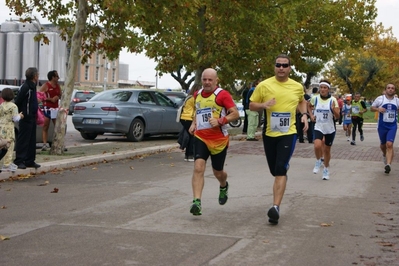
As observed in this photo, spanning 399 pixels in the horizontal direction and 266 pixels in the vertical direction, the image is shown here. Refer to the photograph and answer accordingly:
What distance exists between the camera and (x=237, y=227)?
26.5 feet

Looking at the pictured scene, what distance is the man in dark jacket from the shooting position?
13.0 metres

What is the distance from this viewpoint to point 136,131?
21.8 m

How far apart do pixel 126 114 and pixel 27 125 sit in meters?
8.39

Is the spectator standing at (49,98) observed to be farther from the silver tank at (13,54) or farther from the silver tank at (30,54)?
the silver tank at (13,54)

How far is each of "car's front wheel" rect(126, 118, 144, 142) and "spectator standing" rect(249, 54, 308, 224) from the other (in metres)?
12.9

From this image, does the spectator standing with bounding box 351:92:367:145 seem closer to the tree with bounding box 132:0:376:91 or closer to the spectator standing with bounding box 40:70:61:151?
the tree with bounding box 132:0:376:91

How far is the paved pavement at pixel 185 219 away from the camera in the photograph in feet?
21.7

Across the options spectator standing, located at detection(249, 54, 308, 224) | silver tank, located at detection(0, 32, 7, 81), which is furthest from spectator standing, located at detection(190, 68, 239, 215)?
silver tank, located at detection(0, 32, 7, 81)

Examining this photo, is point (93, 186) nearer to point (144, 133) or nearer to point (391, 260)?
point (391, 260)

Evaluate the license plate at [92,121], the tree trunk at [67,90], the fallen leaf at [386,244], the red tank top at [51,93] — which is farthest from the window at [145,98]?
the fallen leaf at [386,244]

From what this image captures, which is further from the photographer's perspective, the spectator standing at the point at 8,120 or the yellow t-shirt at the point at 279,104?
the spectator standing at the point at 8,120

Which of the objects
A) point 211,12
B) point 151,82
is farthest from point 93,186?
point 151,82

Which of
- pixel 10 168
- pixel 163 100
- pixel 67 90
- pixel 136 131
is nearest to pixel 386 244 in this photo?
pixel 10 168

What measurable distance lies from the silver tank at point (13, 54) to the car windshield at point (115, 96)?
39.8 m
